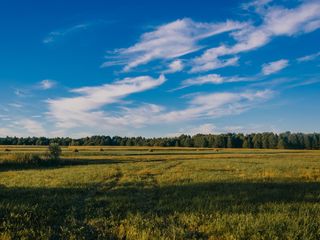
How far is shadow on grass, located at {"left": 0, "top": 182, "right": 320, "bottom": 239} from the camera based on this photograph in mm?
12930

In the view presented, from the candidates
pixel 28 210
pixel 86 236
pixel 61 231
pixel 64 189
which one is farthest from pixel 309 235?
pixel 64 189

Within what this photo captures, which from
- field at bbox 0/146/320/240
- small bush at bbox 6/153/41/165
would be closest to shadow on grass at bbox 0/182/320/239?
field at bbox 0/146/320/240

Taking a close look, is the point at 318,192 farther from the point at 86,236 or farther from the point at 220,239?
the point at 86,236

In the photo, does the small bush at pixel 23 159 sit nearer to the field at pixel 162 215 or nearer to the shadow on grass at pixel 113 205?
the shadow on grass at pixel 113 205

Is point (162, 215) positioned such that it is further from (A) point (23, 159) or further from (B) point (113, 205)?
(A) point (23, 159)

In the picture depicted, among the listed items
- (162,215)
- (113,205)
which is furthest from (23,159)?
(162,215)

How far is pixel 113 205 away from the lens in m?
17.4

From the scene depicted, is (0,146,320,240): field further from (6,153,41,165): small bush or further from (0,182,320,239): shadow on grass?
(6,153,41,165): small bush

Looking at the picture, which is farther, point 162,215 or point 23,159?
point 23,159

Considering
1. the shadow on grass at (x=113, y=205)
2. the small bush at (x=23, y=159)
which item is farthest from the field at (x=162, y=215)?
the small bush at (x=23, y=159)

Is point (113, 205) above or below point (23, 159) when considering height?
below

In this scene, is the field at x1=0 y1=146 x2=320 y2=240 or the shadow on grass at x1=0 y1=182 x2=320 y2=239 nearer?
the field at x1=0 y1=146 x2=320 y2=240

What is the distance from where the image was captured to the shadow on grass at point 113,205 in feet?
42.4

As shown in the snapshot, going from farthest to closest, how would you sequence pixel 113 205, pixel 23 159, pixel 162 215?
pixel 23 159 → pixel 113 205 → pixel 162 215
